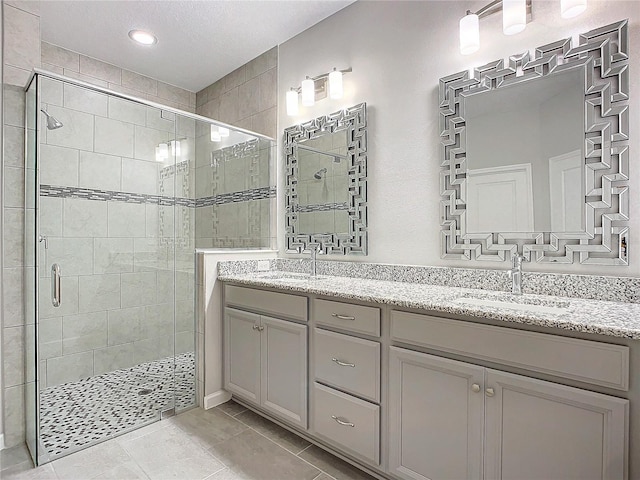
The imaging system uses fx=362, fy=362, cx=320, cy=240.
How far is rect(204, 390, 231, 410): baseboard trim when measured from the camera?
94.0 inches

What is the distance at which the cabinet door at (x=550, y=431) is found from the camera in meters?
1.06

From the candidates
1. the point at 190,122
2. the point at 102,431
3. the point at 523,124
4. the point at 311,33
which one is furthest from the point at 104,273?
the point at 523,124

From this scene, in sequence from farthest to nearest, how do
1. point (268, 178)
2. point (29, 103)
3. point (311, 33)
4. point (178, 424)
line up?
point (268, 178) < point (311, 33) < point (178, 424) < point (29, 103)

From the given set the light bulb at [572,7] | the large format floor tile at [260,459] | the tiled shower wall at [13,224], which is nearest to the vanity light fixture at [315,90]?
the light bulb at [572,7]

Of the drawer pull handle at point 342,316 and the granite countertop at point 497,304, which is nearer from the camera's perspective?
the granite countertop at point 497,304

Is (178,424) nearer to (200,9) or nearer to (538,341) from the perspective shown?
(538,341)

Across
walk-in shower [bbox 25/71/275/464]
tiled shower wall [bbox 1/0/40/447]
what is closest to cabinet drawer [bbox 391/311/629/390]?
walk-in shower [bbox 25/71/275/464]

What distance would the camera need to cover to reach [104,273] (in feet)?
7.26

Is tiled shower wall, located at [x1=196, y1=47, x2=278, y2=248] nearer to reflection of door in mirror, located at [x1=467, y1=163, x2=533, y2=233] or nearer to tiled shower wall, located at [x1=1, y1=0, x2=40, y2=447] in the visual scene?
tiled shower wall, located at [x1=1, y1=0, x2=40, y2=447]

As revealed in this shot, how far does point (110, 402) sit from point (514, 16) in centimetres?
300

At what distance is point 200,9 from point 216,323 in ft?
6.92

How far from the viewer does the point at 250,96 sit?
3.17 meters

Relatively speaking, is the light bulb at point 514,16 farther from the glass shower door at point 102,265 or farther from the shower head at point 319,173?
the glass shower door at point 102,265

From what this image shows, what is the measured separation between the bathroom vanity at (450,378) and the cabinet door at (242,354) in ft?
0.20
